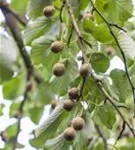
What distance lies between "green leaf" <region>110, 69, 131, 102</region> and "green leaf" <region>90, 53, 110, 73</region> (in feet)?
0.15

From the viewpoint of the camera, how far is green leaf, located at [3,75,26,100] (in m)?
2.23

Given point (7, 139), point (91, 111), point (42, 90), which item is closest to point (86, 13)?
point (91, 111)

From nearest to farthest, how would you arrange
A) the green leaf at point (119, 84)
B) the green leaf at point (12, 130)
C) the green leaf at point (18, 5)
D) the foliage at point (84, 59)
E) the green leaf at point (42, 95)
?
the foliage at point (84, 59) → the green leaf at point (119, 84) → the green leaf at point (18, 5) → the green leaf at point (42, 95) → the green leaf at point (12, 130)

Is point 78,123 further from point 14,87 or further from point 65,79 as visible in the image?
point 14,87

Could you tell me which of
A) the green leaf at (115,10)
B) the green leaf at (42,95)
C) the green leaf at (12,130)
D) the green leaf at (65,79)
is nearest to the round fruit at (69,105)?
the green leaf at (65,79)

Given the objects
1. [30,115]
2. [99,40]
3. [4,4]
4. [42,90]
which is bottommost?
[30,115]

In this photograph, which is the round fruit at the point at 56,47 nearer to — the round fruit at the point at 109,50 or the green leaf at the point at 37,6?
the green leaf at the point at 37,6

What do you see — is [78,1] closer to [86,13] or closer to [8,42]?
[86,13]

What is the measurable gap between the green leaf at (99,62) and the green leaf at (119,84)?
46mm

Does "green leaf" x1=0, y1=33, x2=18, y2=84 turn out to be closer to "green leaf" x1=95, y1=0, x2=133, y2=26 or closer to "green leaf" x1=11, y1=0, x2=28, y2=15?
"green leaf" x1=95, y1=0, x2=133, y2=26

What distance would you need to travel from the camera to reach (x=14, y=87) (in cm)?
223

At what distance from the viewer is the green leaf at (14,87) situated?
2.23 metres

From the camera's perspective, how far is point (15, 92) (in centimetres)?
225

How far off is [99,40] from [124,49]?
2.3 inches
